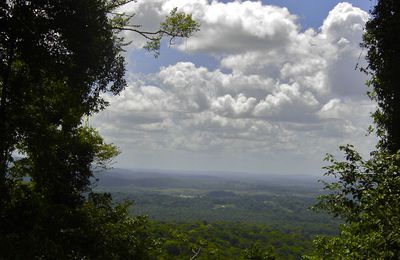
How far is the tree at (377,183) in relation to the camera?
44.1 feet

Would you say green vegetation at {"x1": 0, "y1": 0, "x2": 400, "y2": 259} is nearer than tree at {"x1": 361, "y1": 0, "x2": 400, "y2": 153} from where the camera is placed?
Yes

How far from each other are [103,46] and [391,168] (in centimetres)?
1460

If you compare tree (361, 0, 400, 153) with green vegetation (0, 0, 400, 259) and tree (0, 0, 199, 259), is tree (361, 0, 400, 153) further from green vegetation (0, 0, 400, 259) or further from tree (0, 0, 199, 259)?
tree (0, 0, 199, 259)

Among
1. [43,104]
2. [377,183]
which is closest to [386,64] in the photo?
[377,183]

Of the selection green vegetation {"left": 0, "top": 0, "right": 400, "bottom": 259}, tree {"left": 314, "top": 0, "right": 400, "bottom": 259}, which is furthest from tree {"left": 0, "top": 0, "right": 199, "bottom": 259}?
tree {"left": 314, "top": 0, "right": 400, "bottom": 259}

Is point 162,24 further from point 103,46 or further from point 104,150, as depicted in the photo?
point 104,150

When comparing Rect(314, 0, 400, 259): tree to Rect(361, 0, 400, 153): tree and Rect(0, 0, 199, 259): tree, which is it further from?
Rect(0, 0, 199, 259): tree

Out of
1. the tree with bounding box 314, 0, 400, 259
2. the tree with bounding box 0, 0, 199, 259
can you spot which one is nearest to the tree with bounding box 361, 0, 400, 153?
the tree with bounding box 314, 0, 400, 259

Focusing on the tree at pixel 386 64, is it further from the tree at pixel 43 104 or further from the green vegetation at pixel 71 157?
the tree at pixel 43 104

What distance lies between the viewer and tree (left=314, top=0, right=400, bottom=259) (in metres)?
13.4

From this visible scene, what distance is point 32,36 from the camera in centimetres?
1516

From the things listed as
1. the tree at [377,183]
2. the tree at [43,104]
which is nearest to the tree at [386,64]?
the tree at [377,183]

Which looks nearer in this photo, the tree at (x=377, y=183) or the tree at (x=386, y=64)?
the tree at (x=377, y=183)

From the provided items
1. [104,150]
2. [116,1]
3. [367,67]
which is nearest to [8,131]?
[116,1]
